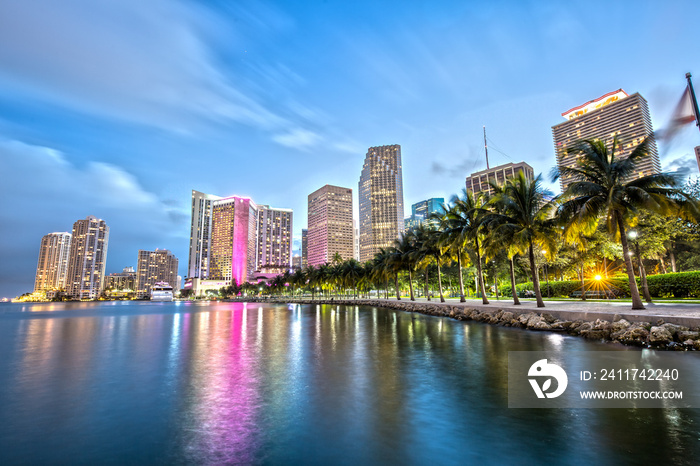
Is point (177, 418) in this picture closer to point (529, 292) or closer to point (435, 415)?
point (435, 415)

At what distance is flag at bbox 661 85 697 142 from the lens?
53.7ft

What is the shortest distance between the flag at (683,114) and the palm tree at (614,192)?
2369 mm

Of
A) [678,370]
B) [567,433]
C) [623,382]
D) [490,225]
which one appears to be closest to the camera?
[567,433]

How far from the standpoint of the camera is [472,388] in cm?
932

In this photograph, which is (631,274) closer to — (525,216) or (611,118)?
(525,216)

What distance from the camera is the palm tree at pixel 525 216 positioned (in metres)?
26.1

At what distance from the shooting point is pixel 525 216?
89.1 ft

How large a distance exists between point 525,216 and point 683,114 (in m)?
11.7

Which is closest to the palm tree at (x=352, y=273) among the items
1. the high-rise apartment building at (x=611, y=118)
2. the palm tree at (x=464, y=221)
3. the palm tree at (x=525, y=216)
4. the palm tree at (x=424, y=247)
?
the palm tree at (x=424, y=247)

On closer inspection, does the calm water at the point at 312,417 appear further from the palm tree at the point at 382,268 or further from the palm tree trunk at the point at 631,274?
the palm tree at the point at 382,268

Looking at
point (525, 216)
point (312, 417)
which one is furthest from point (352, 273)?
point (312, 417)

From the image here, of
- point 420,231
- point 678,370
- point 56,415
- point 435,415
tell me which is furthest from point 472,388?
point 420,231

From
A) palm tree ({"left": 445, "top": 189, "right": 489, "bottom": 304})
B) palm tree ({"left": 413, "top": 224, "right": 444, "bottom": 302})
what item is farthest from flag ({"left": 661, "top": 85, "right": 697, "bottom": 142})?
palm tree ({"left": 413, "top": 224, "right": 444, "bottom": 302})

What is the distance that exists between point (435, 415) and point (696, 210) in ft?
64.2
